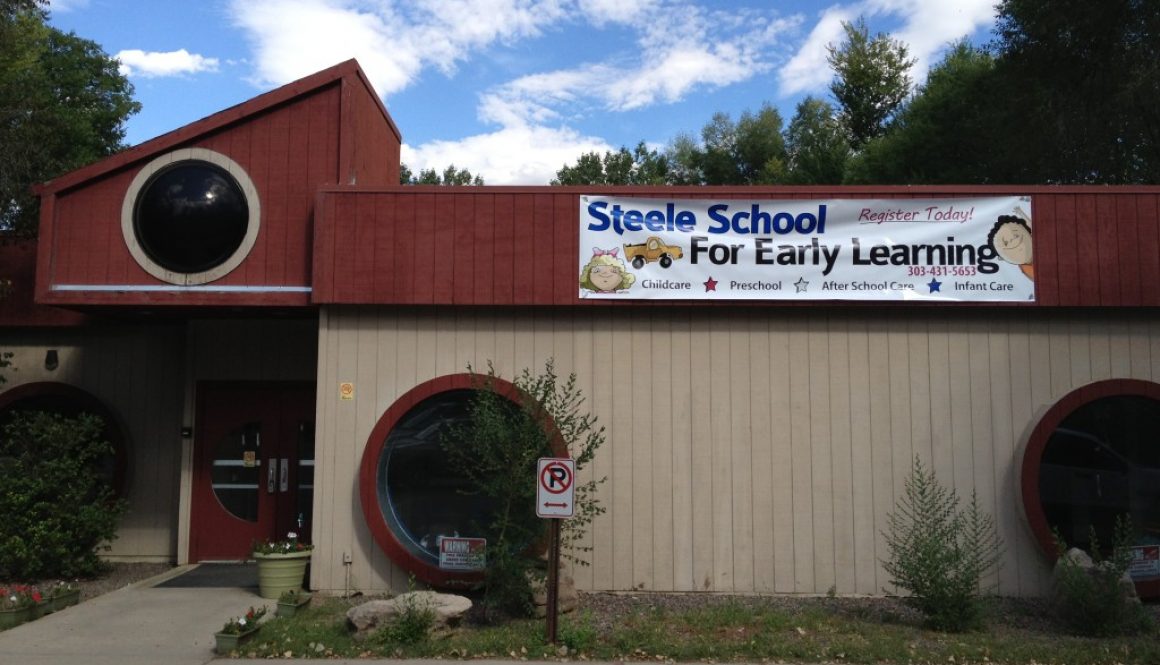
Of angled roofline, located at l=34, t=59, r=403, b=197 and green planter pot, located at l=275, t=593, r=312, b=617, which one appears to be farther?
angled roofline, located at l=34, t=59, r=403, b=197

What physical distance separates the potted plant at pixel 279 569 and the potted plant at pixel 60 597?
2042 millimetres

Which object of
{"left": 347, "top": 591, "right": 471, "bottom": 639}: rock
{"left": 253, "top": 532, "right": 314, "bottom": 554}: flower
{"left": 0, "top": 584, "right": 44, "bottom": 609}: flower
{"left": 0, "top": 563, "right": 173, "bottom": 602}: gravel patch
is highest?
{"left": 253, "top": 532, "right": 314, "bottom": 554}: flower

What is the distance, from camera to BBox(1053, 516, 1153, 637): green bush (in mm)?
8430

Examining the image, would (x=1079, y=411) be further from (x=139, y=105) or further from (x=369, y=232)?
(x=139, y=105)

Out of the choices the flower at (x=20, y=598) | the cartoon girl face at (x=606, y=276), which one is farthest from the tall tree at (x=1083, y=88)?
the flower at (x=20, y=598)

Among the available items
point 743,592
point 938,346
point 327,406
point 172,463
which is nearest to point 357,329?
point 327,406

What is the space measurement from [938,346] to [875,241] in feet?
4.64

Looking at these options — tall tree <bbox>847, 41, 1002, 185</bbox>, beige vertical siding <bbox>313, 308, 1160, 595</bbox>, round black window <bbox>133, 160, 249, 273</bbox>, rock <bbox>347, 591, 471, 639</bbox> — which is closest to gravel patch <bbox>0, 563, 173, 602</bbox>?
beige vertical siding <bbox>313, 308, 1160, 595</bbox>

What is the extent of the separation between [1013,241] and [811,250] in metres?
2.29

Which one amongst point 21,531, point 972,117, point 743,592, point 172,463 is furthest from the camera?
point 972,117

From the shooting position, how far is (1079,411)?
33.7 ft

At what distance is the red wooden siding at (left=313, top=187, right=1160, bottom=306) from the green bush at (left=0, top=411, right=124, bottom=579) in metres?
3.95

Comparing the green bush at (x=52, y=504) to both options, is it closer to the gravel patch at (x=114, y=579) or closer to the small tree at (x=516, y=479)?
the gravel patch at (x=114, y=579)

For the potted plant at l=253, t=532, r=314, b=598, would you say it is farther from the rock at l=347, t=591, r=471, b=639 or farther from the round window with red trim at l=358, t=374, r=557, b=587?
the rock at l=347, t=591, r=471, b=639
